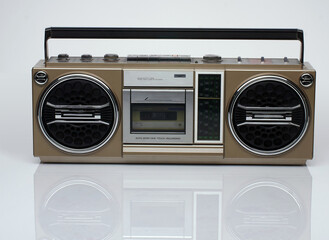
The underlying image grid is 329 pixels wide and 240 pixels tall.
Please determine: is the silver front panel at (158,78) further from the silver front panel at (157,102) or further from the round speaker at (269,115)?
the round speaker at (269,115)

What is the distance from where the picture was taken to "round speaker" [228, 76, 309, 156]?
190 inches

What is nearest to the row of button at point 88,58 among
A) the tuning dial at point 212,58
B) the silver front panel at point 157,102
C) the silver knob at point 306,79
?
the silver front panel at point 157,102

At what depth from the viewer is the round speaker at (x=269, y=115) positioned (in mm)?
4824

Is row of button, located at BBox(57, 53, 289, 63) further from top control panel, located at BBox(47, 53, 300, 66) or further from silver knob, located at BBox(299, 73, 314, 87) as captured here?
silver knob, located at BBox(299, 73, 314, 87)

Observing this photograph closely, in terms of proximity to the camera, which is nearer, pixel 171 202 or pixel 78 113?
pixel 171 202

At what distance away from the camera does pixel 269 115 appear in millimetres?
4840

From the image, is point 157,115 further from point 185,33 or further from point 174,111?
point 185,33

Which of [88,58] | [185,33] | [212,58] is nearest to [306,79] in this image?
[212,58]

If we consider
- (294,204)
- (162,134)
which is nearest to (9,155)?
(162,134)

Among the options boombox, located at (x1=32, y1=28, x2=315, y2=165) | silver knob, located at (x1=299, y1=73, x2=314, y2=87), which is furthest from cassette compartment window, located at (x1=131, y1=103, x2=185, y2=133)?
silver knob, located at (x1=299, y1=73, x2=314, y2=87)

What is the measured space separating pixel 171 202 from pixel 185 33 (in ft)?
3.48

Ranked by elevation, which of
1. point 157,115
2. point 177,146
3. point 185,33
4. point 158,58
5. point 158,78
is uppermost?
point 185,33

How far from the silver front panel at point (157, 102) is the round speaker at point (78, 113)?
68 mm

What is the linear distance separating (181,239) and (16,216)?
81 centimetres
